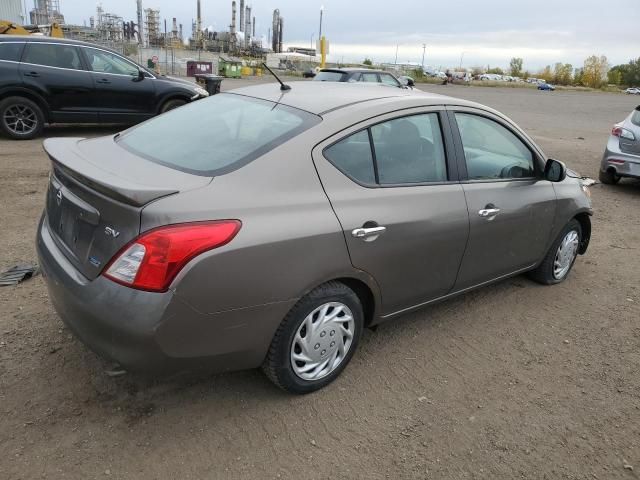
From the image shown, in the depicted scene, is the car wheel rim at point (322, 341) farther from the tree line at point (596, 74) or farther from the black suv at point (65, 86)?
the tree line at point (596, 74)

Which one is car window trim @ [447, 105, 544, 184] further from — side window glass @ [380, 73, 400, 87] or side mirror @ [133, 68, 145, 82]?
side window glass @ [380, 73, 400, 87]

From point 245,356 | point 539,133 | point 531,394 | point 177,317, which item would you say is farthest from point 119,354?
point 539,133

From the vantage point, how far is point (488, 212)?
3.52m

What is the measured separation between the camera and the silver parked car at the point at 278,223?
229cm

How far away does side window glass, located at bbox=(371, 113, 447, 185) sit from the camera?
10.1 feet

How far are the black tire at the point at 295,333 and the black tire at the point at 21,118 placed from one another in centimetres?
840

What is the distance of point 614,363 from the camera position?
3.48 meters

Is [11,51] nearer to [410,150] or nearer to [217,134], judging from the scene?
[217,134]

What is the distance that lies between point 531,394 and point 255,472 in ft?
5.48

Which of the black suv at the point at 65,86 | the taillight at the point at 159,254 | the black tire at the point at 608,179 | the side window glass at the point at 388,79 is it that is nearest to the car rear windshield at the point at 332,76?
the side window glass at the point at 388,79

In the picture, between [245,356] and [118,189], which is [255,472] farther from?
[118,189]

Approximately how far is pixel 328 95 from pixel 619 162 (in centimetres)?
672

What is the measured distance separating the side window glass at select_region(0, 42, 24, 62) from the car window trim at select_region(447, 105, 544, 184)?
8391 millimetres

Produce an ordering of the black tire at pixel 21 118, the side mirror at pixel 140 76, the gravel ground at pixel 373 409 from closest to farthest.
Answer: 1. the gravel ground at pixel 373 409
2. the black tire at pixel 21 118
3. the side mirror at pixel 140 76
